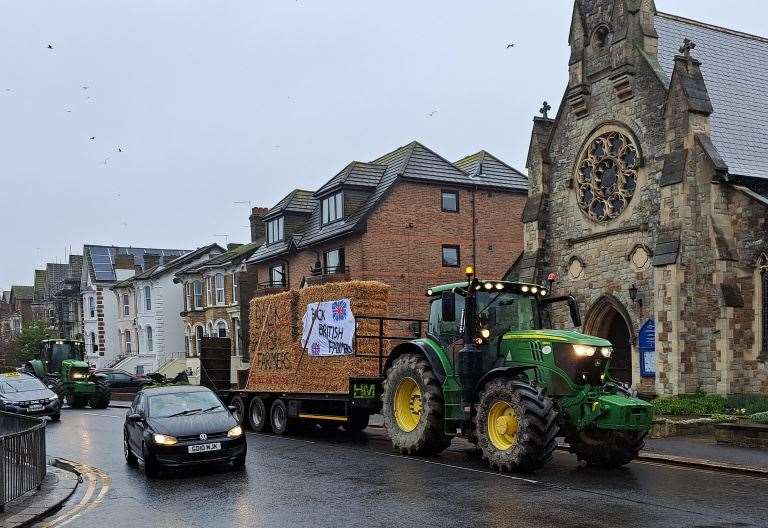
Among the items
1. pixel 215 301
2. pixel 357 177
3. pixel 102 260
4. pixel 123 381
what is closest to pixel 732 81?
pixel 357 177

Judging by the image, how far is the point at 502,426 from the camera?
12969 millimetres

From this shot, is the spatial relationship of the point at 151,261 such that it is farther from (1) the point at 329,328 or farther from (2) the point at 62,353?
(1) the point at 329,328

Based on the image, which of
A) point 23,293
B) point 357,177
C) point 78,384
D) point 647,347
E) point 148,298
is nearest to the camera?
point 647,347

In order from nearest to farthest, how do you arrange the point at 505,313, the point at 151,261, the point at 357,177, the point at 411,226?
1. the point at 505,313
2. the point at 411,226
3. the point at 357,177
4. the point at 151,261

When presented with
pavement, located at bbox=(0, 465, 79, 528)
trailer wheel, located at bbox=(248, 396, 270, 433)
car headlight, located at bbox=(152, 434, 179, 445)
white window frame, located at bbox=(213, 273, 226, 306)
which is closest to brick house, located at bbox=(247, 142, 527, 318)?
white window frame, located at bbox=(213, 273, 226, 306)

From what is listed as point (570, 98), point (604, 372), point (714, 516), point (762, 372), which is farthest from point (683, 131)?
point (714, 516)

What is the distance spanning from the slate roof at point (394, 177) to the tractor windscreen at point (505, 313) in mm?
23581

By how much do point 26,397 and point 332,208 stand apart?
64.1 feet

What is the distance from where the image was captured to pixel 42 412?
1033 inches

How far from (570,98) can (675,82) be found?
14.9 ft

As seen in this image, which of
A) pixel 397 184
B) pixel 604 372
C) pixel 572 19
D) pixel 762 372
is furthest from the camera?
pixel 397 184

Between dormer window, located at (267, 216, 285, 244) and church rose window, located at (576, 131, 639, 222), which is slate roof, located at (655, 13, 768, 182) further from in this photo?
dormer window, located at (267, 216, 285, 244)

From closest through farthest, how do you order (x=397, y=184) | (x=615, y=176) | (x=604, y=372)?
(x=604, y=372), (x=615, y=176), (x=397, y=184)

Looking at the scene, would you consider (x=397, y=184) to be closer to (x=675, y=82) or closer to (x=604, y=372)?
(x=675, y=82)
